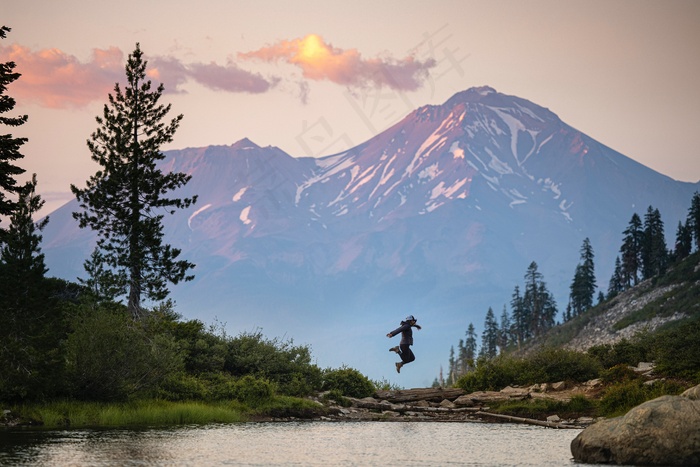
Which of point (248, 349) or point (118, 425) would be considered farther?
point (248, 349)

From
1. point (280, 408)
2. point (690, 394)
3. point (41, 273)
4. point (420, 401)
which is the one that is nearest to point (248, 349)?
A: point (280, 408)

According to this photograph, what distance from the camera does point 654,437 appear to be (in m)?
22.2

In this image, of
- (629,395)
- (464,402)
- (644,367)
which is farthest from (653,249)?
(629,395)

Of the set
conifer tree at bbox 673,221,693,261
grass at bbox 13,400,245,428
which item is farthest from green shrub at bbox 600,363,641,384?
conifer tree at bbox 673,221,693,261

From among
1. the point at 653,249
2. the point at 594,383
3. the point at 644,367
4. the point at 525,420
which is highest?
the point at 653,249

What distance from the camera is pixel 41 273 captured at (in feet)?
120

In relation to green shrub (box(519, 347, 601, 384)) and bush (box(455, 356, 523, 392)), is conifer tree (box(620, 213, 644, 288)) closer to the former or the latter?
bush (box(455, 356, 523, 392))

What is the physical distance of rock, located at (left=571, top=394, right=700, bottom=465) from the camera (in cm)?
2194

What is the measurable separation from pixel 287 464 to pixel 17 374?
13.6 m

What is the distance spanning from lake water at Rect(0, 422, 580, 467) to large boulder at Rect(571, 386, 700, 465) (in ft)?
3.67

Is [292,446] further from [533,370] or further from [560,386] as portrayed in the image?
[533,370]

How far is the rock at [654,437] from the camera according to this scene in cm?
2194

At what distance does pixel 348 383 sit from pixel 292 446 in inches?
709

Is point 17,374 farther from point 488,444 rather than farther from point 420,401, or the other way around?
point 420,401
